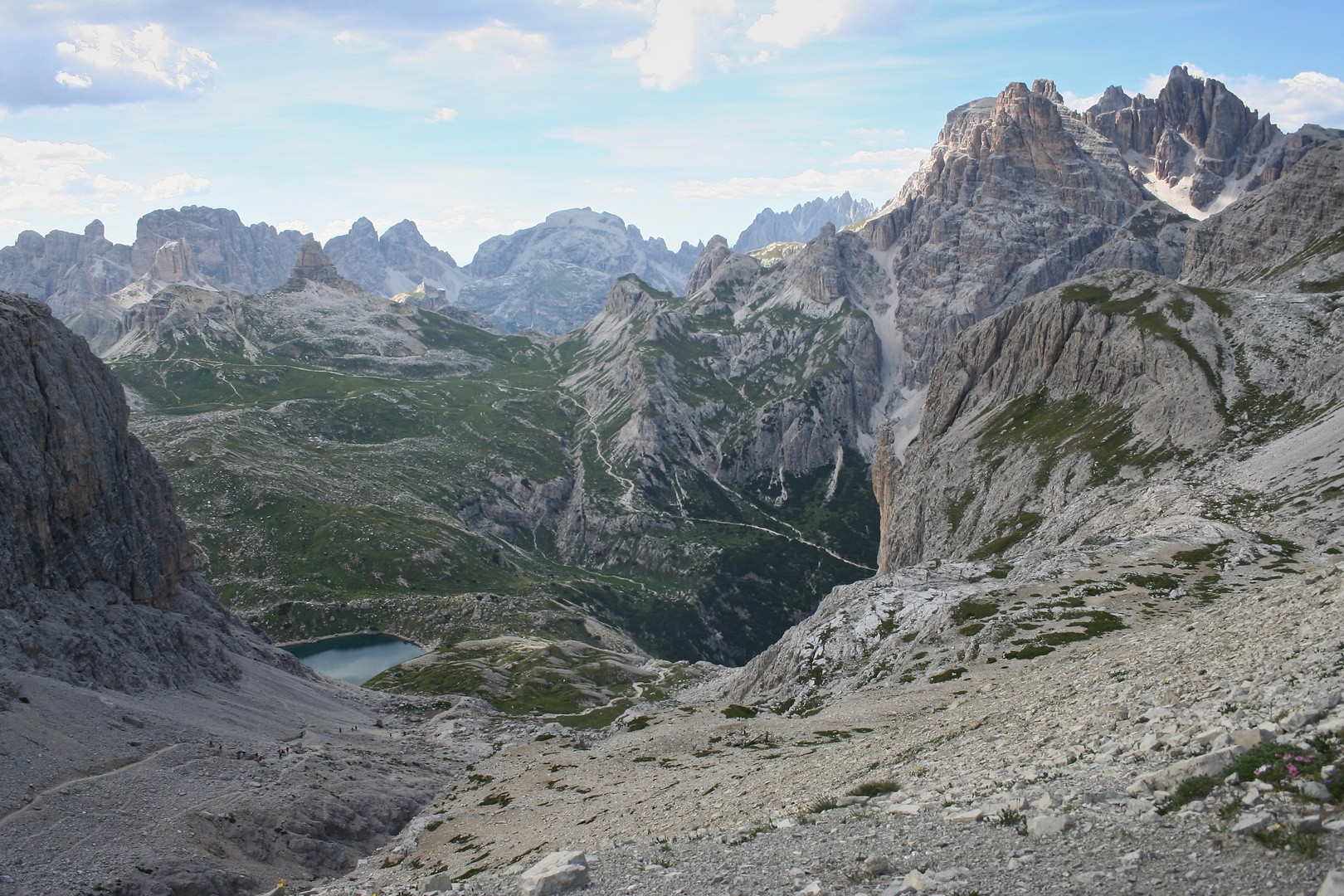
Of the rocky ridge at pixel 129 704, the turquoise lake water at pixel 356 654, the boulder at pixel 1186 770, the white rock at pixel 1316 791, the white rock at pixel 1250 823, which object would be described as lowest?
the turquoise lake water at pixel 356 654

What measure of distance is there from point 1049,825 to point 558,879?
16.4 metres

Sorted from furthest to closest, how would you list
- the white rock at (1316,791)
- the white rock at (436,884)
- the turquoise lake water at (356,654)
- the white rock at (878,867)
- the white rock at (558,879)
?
the turquoise lake water at (356,654) → the white rock at (436,884) → the white rock at (558,879) → the white rock at (878,867) → the white rock at (1316,791)

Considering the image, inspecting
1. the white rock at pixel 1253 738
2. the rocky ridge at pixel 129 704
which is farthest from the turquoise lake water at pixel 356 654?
the white rock at pixel 1253 738

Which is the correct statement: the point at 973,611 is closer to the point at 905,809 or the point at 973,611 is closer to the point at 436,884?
the point at 905,809

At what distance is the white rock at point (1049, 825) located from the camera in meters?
19.2

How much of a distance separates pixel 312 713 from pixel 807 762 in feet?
227

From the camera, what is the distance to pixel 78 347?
88.6 m

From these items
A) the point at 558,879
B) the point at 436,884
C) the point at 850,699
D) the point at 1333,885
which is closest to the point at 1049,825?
the point at 1333,885

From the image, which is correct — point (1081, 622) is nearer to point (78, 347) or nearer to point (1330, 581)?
point (1330, 581)

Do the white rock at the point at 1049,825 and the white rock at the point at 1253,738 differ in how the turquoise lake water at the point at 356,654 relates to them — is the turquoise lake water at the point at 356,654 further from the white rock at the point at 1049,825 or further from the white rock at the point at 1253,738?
the white rock at the point at 1253,738

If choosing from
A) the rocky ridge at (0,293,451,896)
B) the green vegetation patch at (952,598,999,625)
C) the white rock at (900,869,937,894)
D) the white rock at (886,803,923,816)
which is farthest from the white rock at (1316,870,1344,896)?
the green vegetation patch at (952,598,999,625)

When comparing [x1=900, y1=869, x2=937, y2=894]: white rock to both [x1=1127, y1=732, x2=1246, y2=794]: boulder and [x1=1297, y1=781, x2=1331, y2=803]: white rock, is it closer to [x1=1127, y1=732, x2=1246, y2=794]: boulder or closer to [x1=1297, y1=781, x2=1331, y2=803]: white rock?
[x1=1127, y1=732, x2=1246, y2=794]: boulder

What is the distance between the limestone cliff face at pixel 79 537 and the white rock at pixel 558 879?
204 ft

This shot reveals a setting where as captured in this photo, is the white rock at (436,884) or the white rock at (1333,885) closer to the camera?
the white rock at (1333,885)
